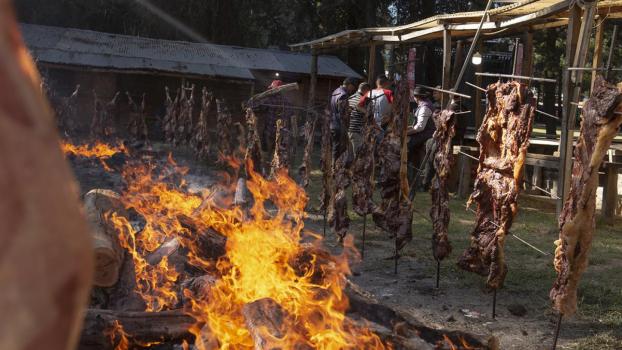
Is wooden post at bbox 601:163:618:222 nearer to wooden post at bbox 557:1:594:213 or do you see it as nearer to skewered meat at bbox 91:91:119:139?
wooden post at bbox 557:1:594:213

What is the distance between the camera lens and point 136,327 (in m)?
4.33

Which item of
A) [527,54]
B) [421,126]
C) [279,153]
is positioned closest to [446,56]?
[421,126]

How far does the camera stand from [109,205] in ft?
23.6

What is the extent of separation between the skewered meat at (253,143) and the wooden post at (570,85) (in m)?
6.13

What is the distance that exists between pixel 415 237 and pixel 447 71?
4.08m

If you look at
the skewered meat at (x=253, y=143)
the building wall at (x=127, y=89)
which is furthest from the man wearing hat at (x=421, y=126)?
the building wall at (x=127, y=89)

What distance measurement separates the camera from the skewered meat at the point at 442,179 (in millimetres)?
6707

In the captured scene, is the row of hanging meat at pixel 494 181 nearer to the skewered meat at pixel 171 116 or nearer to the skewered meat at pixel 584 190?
the skewered meat at pixel 584 190

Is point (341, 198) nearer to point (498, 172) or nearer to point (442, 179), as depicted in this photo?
point (442, 179)

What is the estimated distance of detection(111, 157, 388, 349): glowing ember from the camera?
12.6ft

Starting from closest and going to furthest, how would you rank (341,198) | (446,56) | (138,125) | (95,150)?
(341,198) < (446,56) < (95,150) < (138,125)

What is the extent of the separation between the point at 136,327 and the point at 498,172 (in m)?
3.81

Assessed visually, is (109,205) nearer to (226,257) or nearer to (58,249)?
(226,257)

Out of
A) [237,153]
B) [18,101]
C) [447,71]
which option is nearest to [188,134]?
[237,153]
